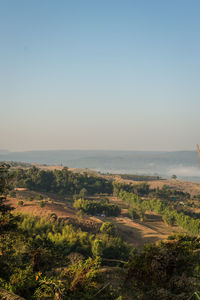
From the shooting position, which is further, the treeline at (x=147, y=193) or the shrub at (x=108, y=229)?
the treeline at (x=147, y=193)

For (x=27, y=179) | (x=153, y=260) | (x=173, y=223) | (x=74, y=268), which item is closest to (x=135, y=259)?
(x=153, y=260)

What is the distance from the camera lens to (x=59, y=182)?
10831cm

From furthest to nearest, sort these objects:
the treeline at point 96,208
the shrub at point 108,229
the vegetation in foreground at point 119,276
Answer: the treeline at point 96,208 < the shrub at point 108,229 < the vegetation in foreground at point 119,276

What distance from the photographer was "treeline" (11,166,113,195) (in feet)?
325

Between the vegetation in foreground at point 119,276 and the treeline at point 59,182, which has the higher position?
the vegetation in foreground at point 119,276

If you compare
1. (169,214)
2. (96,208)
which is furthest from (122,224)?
(169,214)

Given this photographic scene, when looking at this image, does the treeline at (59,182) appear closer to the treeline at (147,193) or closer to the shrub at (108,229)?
the treeline at (147,193)

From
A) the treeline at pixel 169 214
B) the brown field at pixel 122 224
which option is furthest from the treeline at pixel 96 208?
the treeline at pixel 169 214

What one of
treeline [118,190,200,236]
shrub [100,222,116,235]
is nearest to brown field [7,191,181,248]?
treeline [118,190,200,236]

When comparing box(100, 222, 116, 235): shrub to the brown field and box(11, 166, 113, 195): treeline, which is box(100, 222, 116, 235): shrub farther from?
box(11, 166, 113, 195): treeline

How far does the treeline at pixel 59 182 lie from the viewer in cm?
9906

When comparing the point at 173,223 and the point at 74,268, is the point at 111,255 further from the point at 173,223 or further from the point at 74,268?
the point at 173,223

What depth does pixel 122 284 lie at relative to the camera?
13.0 m

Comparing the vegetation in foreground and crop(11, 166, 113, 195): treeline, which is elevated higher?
the vegetation in foreground
